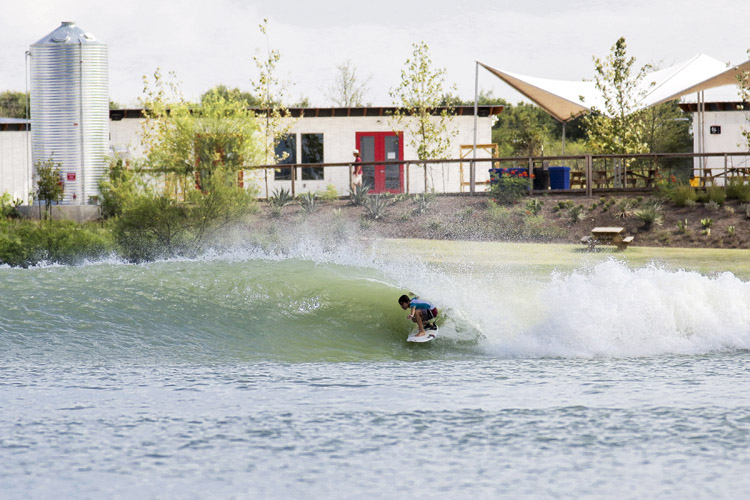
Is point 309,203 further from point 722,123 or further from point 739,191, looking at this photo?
point 722,123

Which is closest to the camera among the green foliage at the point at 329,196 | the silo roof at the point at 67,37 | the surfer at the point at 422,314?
the surfer at the point at 422,314

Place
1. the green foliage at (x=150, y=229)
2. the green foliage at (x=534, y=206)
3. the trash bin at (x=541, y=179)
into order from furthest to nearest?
the trash bin at (x=541, y=179) → the green foliage at (x=534, y=206) → the green foliage at (x=150, y=229)

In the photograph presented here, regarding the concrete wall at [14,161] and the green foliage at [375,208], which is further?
the concrete wall at [14,161]

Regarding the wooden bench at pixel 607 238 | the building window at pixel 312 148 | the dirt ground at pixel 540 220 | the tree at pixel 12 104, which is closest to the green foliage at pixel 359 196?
the dirt ground at pixel 540 220

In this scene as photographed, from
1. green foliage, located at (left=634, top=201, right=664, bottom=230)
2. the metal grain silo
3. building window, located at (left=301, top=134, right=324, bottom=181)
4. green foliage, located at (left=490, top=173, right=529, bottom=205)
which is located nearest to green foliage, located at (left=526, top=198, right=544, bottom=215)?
green foliage, located at (left=490, top=173, right=529, bottom=205)

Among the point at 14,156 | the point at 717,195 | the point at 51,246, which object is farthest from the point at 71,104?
the point at 717,195

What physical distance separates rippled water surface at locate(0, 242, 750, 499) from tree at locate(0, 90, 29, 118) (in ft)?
151

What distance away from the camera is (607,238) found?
19547 millimetres

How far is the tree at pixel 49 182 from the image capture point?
72.2 ft

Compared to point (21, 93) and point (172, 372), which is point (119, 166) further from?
point (21, 93)

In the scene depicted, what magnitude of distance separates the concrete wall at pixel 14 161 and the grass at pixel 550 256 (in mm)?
15004

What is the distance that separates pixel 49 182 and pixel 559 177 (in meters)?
12.8

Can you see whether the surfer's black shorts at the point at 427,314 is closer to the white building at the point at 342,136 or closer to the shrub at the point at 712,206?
the shrub at the point at 712,206

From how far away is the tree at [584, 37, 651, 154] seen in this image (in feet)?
89.8
